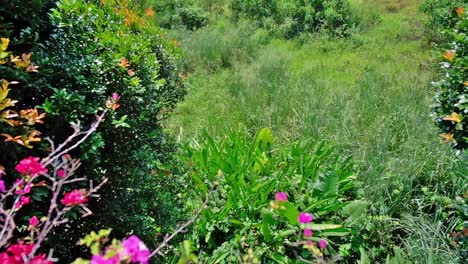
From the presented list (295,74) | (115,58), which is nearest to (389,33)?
(295,74)

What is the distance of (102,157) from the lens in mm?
2125

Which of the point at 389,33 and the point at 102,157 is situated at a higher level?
the point at 102,157

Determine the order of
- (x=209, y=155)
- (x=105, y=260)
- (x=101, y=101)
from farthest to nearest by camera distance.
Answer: (x=209, y=155)
(x=101, y=101)
(x=105, y=260)

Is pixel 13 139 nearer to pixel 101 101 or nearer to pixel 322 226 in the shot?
pixel 101 101

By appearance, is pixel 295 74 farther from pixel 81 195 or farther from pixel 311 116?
pixel 81 195

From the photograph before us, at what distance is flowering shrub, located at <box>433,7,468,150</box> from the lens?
2307 mm

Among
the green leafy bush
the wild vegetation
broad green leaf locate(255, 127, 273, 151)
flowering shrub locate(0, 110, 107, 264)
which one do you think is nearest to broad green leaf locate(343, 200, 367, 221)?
the wild vegetation

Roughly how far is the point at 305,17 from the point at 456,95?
676 centimetres

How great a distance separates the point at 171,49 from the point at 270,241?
7.48ft

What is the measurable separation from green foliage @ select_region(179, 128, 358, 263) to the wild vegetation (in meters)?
0.01

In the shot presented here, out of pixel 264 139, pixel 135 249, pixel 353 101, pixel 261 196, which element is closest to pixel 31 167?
pixel 135 249

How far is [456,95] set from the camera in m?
2.41

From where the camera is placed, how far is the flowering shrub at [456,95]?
2.31 meters

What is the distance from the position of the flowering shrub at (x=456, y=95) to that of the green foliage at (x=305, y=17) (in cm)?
614
